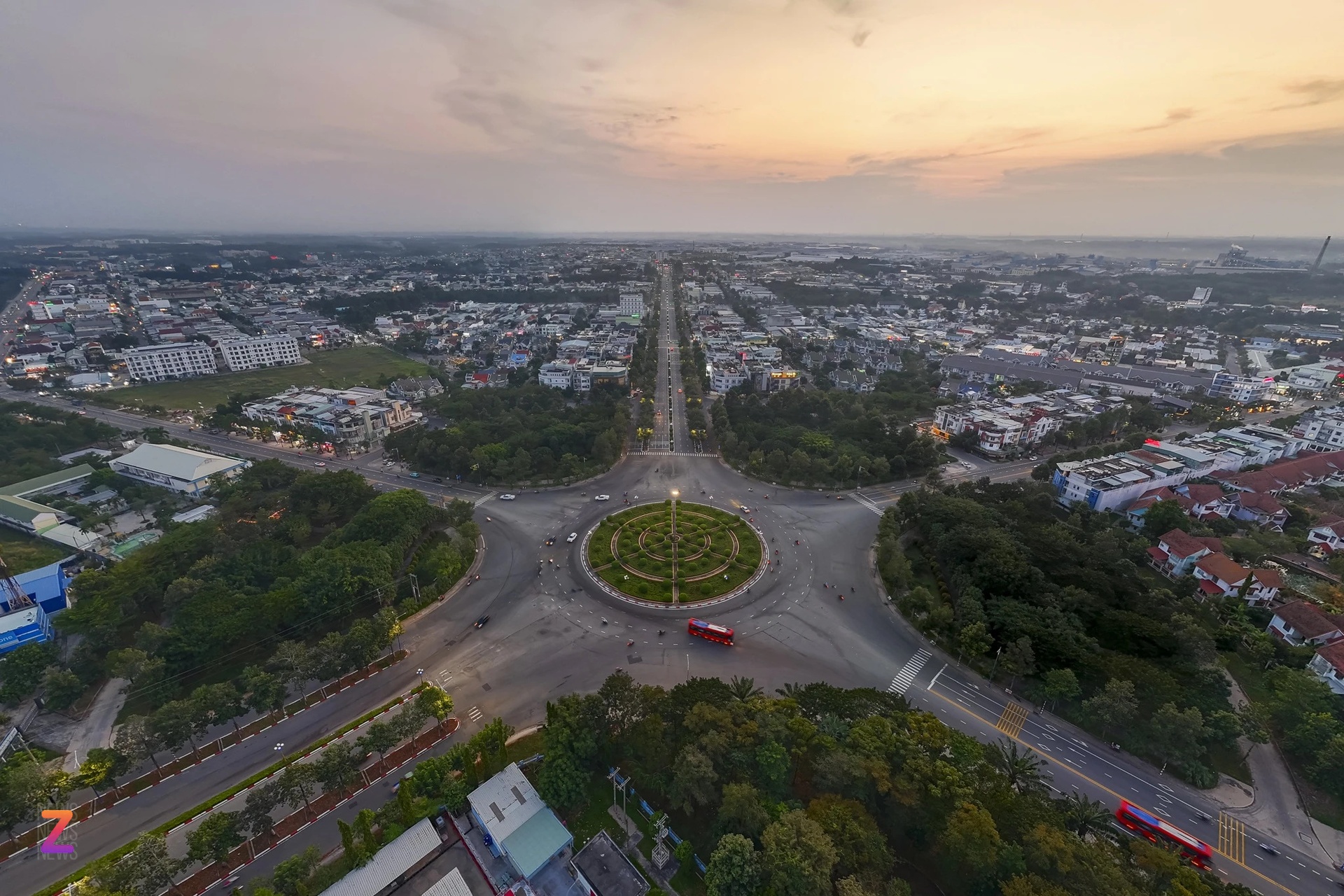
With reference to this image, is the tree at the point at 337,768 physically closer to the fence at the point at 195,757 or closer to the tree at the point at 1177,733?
the fence at the point at 195,757

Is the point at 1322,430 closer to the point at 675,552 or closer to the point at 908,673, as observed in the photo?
the point at 908,673

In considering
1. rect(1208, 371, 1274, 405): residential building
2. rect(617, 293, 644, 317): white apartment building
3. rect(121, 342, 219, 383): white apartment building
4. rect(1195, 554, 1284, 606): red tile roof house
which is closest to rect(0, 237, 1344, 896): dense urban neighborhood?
rect(1195, 554, 1284, 606): red tile roof house

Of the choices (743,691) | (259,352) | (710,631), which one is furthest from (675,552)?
(259,352)

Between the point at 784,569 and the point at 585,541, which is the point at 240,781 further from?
the point at 784,569

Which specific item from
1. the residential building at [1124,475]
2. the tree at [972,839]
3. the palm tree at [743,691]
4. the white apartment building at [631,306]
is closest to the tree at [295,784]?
the palm tree at [743,691]

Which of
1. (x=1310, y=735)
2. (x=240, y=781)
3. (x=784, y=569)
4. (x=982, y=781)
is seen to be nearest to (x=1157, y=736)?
(x=1310, y=735)
